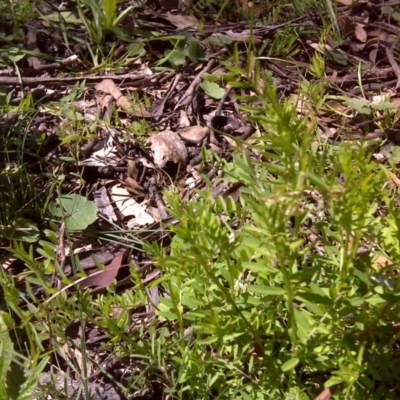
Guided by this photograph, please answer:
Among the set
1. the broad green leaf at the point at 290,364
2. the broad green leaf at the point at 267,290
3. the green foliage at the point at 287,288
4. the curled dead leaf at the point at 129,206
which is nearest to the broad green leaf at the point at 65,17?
the curled dead leaf at the point at 129,206

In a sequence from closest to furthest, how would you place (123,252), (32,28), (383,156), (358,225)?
(358,225), (123,252), (383,156), (32,28)

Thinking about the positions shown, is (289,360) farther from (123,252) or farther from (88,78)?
(88,78)

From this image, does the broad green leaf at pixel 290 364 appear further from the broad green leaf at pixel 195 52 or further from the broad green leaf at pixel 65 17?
the broad green leaf at pixel 65 17

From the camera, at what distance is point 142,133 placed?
253cm

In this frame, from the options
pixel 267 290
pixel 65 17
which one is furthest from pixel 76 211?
pixel 65 17

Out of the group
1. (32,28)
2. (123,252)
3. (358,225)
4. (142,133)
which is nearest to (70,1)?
(32,28)

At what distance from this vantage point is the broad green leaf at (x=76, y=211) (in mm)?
2209

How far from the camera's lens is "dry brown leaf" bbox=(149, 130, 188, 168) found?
2430 millimetres

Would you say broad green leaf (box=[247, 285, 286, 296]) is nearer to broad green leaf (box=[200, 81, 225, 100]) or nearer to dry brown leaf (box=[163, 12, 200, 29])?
broad green leaf (box=[200, 81, 225, 100])

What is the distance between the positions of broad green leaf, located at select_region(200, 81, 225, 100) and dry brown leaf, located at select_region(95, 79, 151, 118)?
27 centimetres

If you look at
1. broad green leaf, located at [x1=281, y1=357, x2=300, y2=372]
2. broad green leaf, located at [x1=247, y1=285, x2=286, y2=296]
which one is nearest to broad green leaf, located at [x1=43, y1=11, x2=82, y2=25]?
broad green leaf, located at [x1=247, y1=285, x2=286, y2=296]

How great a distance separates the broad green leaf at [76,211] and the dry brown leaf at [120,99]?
0.48 metres

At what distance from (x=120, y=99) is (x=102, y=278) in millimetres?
880

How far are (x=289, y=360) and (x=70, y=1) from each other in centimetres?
222
